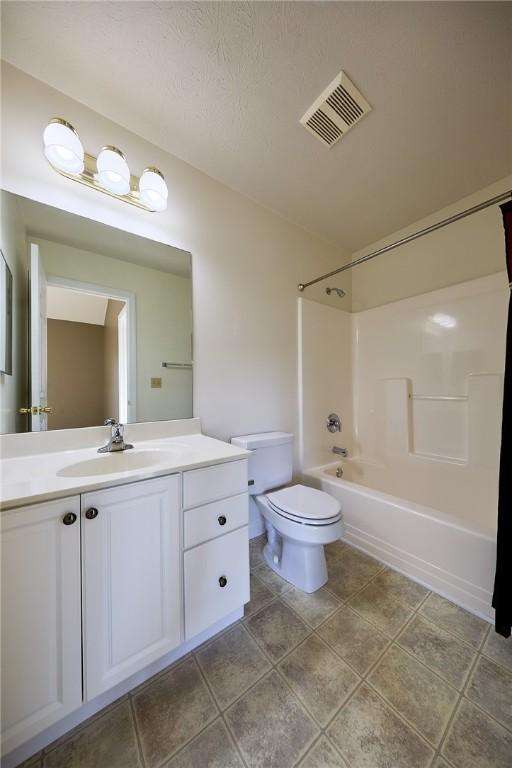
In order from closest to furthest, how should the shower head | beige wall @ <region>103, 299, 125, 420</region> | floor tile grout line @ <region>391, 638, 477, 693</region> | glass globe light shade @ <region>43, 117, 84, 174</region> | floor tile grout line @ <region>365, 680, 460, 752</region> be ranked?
1. floor tile grout line @ <region>365, 680, 460, 752</region>
2. floor tile grout line @ <region>391, 638, 477, 693</region>
3. glass globe light shade @ <region>43, 117, 84, 174</region>
4. beige wall @ <region>103, 299, 125, 420</region>
5. the shower head

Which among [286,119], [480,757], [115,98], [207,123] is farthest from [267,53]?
[480,757]

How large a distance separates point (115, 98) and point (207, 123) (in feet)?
1.35

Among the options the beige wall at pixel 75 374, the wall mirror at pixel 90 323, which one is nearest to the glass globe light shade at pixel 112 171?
the wall mirror at pixel 90 323

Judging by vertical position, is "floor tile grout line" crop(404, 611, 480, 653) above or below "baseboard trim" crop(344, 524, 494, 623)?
below

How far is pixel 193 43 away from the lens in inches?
38.7

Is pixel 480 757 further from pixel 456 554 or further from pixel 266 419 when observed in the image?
pixel 266 419

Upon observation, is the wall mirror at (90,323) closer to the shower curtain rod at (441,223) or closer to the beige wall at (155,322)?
the beige wall at (155,322)

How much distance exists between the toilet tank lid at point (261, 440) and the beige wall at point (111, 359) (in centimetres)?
71

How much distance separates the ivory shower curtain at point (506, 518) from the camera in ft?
3.32

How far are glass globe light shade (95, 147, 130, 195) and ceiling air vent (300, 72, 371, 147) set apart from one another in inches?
34.9

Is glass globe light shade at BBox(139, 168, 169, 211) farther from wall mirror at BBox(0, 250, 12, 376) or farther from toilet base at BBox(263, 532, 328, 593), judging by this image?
toilet base at BBox(263, 532, 328, 593)

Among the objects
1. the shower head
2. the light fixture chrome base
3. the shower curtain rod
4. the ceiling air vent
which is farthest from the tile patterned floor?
the ceiling air vent

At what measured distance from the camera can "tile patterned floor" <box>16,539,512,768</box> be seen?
730 millimetres

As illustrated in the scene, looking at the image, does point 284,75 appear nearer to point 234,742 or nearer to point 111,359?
point 111,359
